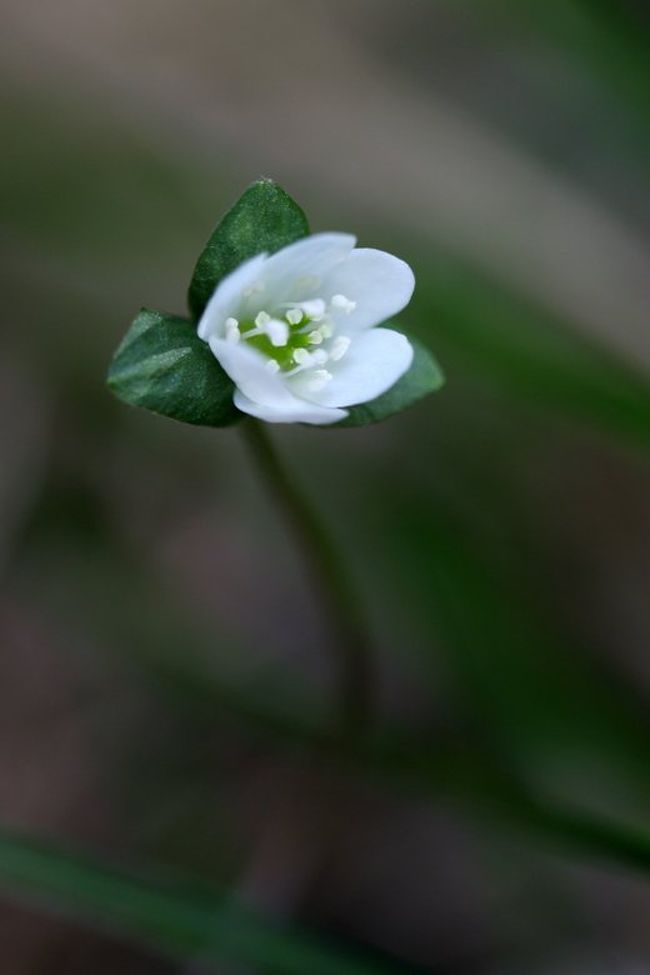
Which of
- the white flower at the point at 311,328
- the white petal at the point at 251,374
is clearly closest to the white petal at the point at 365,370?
the white flower at the point at 311,328

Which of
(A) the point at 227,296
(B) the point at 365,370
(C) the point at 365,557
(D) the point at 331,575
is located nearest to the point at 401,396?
(B) the point at 365,370

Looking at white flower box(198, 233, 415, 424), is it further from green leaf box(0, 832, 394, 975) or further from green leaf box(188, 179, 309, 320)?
green leaf box(0, 832, 394, 975)

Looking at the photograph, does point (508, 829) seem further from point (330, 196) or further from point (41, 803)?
point (330, 196)

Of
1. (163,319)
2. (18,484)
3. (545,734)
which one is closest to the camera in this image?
(163,319)

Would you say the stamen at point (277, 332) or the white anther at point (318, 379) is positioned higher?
the stamen at point (277, 332)

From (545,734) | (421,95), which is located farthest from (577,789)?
(421,95)

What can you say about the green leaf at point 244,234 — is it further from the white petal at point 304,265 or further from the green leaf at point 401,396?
the green leaf at point 401,396
